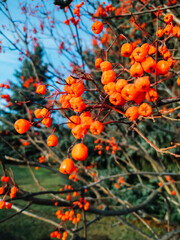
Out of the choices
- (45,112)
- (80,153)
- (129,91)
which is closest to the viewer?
(129,91)

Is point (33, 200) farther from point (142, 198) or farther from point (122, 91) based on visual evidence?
point (142, 198)

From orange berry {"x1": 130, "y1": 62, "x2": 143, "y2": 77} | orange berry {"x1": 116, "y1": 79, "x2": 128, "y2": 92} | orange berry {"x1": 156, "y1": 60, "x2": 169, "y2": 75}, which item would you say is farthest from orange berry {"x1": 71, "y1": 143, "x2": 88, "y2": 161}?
orange berry {"x1": 156, "y1": 60, "x2": 169, "y2": 75}

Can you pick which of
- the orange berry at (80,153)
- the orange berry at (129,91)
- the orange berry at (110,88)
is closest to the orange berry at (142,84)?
the orange berry at (129,91)

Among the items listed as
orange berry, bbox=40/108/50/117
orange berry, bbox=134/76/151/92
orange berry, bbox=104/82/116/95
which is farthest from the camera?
orange berry, bbox=40/108/50/117

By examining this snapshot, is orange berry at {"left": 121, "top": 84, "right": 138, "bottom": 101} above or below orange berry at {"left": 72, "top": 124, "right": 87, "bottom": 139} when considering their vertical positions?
above

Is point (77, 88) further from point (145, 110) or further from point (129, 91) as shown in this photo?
point (145, 110)

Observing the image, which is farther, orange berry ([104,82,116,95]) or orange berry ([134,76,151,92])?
orange berry ([104,82,116,95])

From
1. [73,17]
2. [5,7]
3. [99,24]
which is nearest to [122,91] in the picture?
[99,24]

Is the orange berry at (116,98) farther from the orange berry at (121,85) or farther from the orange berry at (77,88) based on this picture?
the orange berry at (77,88)

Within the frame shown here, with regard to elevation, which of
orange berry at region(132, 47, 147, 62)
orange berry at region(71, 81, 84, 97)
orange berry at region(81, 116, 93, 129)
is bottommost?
orange berry at region(81, 116, 93, 129)

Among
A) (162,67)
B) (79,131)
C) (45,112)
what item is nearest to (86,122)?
(79,131)

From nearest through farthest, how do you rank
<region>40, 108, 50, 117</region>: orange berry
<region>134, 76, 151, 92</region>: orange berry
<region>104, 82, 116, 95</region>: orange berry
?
<region>134, 76, 151, 92</region>: orange berry → <region>104, 82, 116, 95</region>: orange berry → <region>40, 108, 50, 117</region>: orange berry

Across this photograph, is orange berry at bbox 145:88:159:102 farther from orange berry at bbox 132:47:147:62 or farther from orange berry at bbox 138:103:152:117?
orange berry at bbox 132:47:147:62

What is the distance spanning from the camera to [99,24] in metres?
1.39
